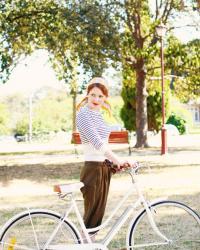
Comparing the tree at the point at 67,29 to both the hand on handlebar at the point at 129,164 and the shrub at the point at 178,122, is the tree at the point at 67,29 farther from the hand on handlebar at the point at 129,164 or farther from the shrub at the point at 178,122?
the shrub at the point at 178,122

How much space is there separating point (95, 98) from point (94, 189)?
Answer: 807 millimetres

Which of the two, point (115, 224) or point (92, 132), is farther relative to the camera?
point (92, 132)

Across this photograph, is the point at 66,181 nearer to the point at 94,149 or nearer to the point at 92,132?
the point at 94,149

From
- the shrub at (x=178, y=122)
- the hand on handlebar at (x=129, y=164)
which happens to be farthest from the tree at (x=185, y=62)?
the hand on handlebar at (x=129, y=164)

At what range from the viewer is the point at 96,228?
4914mm

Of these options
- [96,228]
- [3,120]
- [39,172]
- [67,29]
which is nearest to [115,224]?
[96,228]

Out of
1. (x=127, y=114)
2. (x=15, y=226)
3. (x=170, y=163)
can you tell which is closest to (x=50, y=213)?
(x=15, y=226)

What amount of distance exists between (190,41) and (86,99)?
23.8m

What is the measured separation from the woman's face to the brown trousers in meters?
0.50

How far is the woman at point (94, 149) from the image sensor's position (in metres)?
5.09

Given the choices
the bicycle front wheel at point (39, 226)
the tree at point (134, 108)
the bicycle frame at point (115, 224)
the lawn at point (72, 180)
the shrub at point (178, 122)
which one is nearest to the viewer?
the bicycle front wheel at point (39, 226)

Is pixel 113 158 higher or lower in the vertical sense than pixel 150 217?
higher

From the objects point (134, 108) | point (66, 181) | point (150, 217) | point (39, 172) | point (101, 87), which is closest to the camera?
point (150, 217)

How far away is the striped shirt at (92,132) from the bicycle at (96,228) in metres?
0.16
